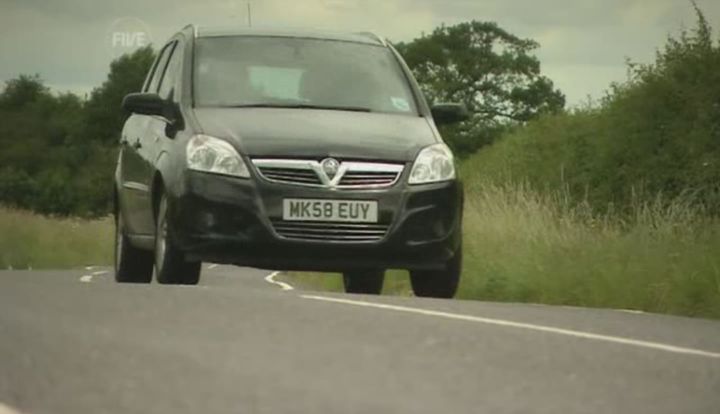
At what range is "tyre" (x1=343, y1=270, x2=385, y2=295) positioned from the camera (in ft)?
Result: 49.8

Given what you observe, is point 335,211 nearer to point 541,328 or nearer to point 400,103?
point 400,103

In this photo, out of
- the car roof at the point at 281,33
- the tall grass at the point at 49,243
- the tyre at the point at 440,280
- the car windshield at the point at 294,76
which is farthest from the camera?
the tall grass at the point at 49,243

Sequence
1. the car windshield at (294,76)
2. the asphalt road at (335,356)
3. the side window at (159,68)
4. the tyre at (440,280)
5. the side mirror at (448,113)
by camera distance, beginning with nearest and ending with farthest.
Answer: the asphalt road at (335,356) < the tyre at (440,280) < the car windshield at (294,76) < the side mirror at (448,113) < the side window at (159,68)

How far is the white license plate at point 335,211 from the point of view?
11766mm

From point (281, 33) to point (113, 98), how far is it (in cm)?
9703

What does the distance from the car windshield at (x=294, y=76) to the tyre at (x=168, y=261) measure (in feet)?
2.67

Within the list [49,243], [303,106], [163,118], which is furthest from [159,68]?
[49,243]

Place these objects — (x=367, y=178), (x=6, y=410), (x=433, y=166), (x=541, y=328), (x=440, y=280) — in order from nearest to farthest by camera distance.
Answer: (x=6, y=410) < (x=541, y=328) < (x=367, y=178) < (x=433, y=166) < (x=440, y=280)

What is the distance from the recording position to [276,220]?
1176cm

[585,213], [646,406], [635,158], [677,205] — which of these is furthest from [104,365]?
[635,158]

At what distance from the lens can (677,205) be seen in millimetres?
18266

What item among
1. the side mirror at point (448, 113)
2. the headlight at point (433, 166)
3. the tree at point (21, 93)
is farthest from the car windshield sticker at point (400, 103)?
the tree at point (21, 93)

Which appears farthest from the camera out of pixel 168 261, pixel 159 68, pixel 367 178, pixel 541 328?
pixel 159 68

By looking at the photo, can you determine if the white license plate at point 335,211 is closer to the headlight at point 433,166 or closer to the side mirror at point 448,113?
the headlight at point 433,166
